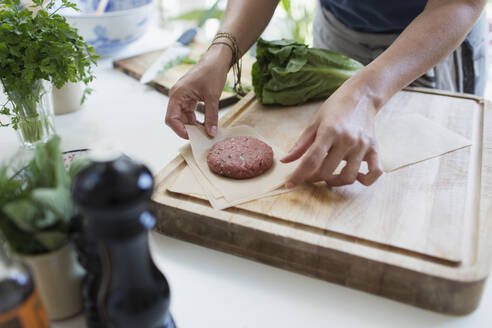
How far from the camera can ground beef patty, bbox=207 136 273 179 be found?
1069 mm

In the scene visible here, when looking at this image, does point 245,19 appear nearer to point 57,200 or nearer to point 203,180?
point 203,180

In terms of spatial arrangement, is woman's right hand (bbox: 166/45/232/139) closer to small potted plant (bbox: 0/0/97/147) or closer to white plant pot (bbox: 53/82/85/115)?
small potted plant (bbox: 0/0/97/147)

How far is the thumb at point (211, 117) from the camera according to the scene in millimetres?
1244

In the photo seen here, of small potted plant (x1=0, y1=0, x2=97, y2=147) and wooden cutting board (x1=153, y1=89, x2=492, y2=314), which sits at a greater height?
small potted plant (x1=0, y1=0, x2=97, y2=147)

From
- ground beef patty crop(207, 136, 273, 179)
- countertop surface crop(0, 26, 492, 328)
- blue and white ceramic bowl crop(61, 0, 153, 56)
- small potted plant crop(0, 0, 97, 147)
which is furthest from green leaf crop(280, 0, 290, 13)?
countertop surface crop(0, 26, 492, 328)

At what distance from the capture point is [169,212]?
3.20 feet

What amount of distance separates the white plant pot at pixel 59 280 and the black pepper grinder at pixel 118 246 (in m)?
0.03

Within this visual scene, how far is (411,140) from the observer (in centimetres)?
121

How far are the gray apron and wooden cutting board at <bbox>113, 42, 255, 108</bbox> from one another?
36 centimetres

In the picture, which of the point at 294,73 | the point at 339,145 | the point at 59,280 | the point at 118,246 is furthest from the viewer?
the point at 294,73

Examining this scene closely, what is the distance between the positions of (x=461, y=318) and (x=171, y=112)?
846 millimetres

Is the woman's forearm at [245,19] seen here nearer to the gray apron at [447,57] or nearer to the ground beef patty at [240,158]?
the gray apron at [447,57]

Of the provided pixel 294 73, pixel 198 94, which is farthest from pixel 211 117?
pixel 294 73

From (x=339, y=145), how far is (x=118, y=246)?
0.56m
